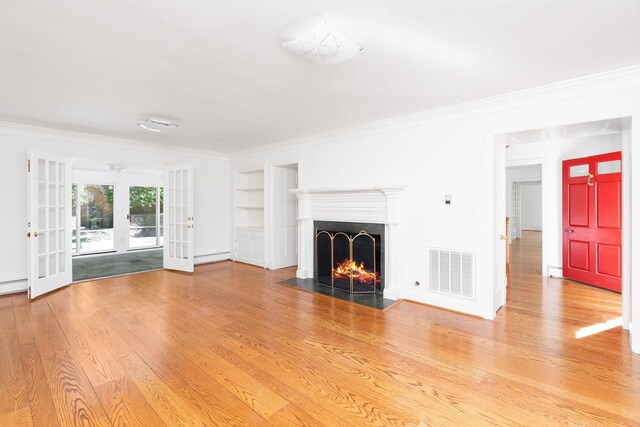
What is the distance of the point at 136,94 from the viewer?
3.15 meters

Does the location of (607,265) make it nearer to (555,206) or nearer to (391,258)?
(555,206)

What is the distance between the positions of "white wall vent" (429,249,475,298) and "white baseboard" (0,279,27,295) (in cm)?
579

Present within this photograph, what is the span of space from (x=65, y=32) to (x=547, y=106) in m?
4.07

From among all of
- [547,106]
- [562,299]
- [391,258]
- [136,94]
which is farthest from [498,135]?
[136,94]

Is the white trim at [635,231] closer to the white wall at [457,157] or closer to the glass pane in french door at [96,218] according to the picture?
the white wall at [457,157]

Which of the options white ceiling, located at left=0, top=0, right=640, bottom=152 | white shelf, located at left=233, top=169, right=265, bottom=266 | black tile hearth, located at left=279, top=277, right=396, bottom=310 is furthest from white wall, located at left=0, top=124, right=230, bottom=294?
black tile hearth, located at left=279, top=277, right=396, bottom=310

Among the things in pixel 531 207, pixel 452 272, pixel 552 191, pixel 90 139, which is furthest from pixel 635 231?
pixel 531 207

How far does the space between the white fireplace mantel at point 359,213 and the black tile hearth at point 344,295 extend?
16cm

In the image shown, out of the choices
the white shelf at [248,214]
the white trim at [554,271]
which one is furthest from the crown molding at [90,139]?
the white trim at [554,271]

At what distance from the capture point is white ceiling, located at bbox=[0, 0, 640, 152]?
1.81 m

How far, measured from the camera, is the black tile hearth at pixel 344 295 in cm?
384

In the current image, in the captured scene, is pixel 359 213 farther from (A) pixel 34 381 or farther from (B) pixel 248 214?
(A) pixel 34 381

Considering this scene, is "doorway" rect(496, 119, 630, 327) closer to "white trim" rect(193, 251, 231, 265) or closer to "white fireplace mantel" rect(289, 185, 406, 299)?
"white fireplace mantel" rect(289, 185, 406, 299)

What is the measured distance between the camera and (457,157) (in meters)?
3.56
